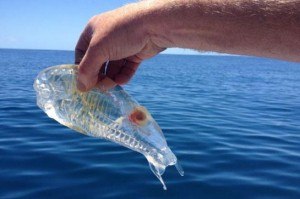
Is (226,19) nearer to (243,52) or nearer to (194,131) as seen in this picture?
(243,52)

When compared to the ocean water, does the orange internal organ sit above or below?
above

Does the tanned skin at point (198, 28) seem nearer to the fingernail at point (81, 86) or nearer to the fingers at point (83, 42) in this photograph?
the fingers at point (83, 42)

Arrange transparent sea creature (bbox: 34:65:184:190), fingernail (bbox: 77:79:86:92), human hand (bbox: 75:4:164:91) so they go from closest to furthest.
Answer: human hand (bbox: 75:4:164:91)
fingernail (bbox: 77:79:86:92)
transparent sea creature (bbox: 34:65:184:190)

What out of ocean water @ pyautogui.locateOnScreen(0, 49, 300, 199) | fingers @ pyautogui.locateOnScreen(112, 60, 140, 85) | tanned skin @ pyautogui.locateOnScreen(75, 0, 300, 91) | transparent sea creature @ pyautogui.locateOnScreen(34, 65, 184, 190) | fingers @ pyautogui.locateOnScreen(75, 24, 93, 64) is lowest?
ocean water @ pyautogui.locateOnScreen(0, 49, 300, 199)

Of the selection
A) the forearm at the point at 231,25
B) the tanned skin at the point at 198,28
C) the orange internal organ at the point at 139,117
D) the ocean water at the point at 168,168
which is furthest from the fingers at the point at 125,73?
the ocean water at the point at 168,168

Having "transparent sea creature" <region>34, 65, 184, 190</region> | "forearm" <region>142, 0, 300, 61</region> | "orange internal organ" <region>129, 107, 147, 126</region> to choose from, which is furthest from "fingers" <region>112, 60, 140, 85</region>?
"forearm" <region>142, 0, 300, 61</region>

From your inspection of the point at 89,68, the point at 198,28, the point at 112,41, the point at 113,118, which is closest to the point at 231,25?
the point at 198,28

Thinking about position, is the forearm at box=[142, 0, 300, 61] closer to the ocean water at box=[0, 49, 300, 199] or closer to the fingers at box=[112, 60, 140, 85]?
the fingers at box=[112, 60, 140, 85]

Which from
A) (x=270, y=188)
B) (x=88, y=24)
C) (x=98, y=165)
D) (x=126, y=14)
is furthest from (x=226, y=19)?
(x=98, y=165)

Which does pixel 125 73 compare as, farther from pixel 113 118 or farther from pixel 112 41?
pixel 112 41
